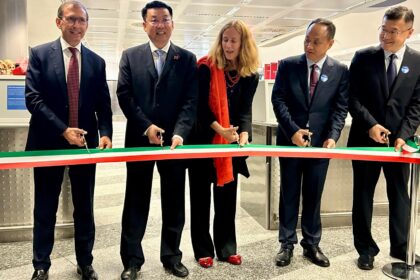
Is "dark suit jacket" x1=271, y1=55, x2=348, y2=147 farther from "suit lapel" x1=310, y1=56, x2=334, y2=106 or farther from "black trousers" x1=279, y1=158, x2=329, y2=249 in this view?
"black trousers" x1=279, y1=158, x2=329, y2=249

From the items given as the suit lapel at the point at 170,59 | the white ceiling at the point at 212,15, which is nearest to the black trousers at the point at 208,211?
the suit lapel at the point at 170,59

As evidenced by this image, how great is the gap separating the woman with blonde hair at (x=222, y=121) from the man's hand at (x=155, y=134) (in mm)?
362

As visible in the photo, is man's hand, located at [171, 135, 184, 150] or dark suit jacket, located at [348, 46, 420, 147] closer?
man's hand, located at [171, 135, 184, 150]

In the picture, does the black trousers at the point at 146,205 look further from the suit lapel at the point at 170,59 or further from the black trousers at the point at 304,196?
the black trousers at the point at 304,196

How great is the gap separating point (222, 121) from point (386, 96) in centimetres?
102

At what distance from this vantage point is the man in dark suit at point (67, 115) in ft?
7.12

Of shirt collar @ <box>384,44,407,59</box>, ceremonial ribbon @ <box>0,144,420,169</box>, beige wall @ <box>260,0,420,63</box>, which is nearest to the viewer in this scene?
ceremonial ribbon @ <box>0,144,420,169</box>

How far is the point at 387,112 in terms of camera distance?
8.21 feet

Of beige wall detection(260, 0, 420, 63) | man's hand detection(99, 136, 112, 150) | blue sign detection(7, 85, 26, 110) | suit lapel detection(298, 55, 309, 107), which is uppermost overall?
beige wall detection(260, 0, 420, 63)

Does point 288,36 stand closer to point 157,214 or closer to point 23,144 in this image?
point 157,214

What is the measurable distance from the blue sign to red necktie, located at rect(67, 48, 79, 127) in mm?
933

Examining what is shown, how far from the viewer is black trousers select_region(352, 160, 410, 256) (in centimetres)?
258

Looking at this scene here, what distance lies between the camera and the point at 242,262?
9.10ft

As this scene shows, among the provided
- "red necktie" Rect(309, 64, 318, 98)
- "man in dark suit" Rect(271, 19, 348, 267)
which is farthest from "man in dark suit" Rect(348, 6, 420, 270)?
"red necktie" Rect(309, 64, 318, 98)
